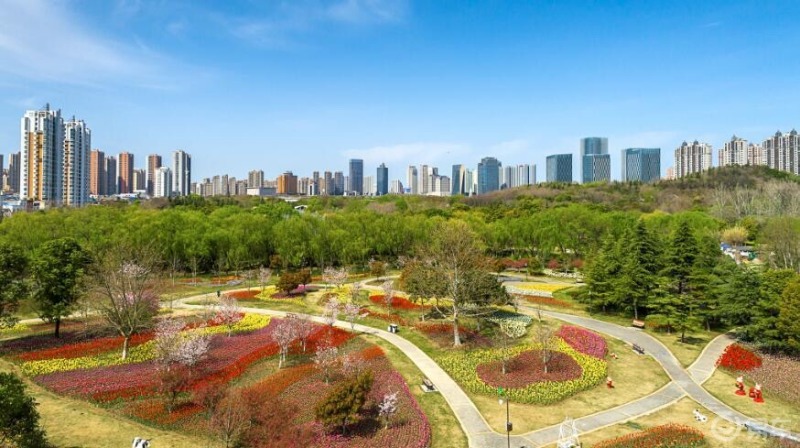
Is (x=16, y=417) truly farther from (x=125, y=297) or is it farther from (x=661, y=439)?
(x=661, y=439)

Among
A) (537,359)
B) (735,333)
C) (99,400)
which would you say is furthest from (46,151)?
(735,333)

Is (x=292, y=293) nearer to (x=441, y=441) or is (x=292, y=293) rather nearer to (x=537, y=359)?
(x=537, y=359)

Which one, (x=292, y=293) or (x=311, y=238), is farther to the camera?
(x=311, y=238)

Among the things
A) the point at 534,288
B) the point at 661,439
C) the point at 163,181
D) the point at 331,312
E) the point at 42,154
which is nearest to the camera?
the point at 661,439

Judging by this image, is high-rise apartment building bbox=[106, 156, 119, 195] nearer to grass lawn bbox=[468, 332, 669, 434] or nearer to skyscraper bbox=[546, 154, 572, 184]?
skyscraper bbox=[546, 154, 572, 184]

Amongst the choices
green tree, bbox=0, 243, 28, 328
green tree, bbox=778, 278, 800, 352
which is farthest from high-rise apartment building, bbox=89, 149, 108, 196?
green tree, bbox=778, 278, 800, 352

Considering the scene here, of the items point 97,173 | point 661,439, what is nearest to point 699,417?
point 661,439
